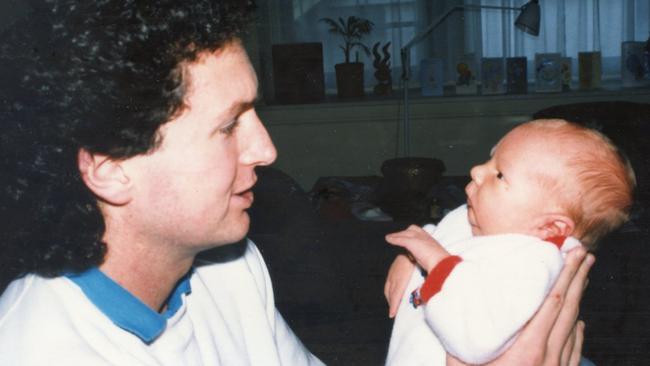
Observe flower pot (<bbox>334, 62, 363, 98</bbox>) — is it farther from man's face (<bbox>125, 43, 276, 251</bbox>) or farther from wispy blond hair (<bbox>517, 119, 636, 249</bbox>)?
man's face (<bbox>125, 43, 276, 251</bbox>)

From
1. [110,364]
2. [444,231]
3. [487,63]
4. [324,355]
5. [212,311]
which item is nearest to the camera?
[110,364]

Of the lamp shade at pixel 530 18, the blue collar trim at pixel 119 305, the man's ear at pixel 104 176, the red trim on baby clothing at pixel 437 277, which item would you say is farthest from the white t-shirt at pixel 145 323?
the lamp shade at pixel 530 18

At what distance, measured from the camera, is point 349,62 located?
199 inches

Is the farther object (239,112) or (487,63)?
(487,63)

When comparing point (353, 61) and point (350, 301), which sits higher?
point (353, 61)

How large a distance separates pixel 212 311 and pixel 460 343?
0.50 metres

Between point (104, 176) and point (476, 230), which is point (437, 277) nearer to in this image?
point (476, 230)

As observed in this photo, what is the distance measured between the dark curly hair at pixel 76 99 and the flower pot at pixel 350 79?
3.86 metres

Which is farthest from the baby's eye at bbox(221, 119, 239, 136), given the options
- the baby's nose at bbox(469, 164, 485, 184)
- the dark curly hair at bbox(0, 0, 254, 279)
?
the baby's nose at bbox(469, 164, 485, 184)

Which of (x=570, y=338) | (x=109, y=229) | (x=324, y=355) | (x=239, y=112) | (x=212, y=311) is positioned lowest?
(x=324, y=355)

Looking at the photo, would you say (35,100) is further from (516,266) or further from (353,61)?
(353,61)

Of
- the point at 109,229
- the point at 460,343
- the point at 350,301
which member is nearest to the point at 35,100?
the point at 109,229

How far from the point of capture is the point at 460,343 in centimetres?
125

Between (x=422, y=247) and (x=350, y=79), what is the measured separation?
374cm
